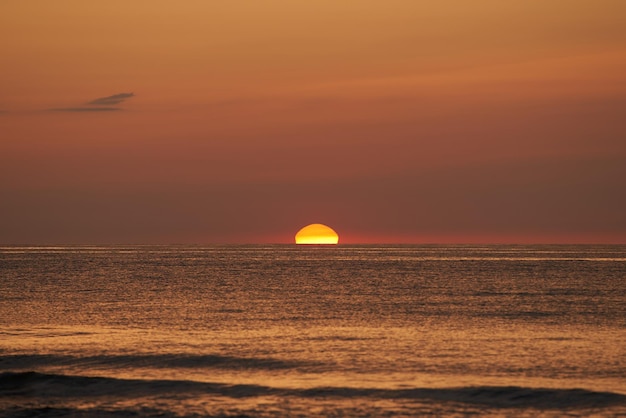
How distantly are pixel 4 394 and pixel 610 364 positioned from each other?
23.8 m

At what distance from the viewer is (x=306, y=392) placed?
2977cm

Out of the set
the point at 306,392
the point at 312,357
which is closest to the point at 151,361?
the point at 312,357

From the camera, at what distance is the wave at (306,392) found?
28.2 m

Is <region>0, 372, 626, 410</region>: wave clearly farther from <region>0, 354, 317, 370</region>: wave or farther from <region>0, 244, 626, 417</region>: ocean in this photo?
<region>0, 354, 317, 370</region>: wave

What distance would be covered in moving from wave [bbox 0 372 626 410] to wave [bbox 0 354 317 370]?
11.0 feet

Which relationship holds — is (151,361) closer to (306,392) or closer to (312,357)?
(312,357)

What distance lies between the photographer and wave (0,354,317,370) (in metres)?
35.4

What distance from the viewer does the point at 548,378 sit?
105 ft

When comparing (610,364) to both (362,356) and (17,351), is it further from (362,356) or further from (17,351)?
(17,351)

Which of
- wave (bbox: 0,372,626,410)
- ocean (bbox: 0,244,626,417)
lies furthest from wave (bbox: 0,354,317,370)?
wave (bbox: 0,372,626,410)

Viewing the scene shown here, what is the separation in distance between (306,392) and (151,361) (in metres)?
9.64

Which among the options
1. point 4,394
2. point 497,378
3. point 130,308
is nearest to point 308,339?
point 497,378

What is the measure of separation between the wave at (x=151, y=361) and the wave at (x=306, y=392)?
3.36m

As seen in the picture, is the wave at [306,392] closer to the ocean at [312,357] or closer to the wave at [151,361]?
the ocean at [312,357]
